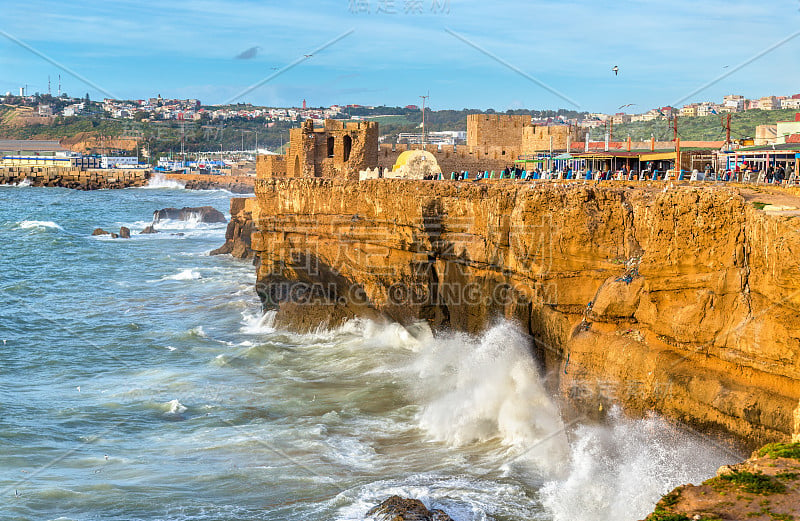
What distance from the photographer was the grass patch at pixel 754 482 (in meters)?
8.11

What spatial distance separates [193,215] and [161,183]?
6638 centimetres

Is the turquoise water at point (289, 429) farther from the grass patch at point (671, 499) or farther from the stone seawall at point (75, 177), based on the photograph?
the stone seawall at point (75, 177)

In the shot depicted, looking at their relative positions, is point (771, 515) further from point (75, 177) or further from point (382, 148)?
point (75, 177)

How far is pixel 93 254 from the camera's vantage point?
47688 millimetres

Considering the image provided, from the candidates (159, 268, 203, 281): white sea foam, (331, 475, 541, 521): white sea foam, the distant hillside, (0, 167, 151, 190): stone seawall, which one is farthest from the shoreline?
(331, 475, 541, 521): white sea foam

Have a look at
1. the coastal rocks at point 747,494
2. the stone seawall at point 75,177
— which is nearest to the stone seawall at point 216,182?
the stone seawall at point 75,177

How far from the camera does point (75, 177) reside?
126000 mm

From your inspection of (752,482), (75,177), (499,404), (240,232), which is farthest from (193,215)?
(752,482)

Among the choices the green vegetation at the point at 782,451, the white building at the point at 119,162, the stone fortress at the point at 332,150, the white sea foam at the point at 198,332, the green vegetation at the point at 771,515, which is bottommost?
the white sea foam at the point at 198,332

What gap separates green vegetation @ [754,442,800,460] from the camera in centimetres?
885

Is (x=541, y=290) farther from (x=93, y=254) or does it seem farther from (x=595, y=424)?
(x=93, y=254)

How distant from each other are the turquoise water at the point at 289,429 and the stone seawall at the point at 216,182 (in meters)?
82.6

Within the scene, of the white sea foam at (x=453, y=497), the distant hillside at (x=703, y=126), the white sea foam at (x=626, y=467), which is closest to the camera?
the white sea foam at (x=626, y=467)

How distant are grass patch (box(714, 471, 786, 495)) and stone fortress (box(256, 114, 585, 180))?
25.0 meters
